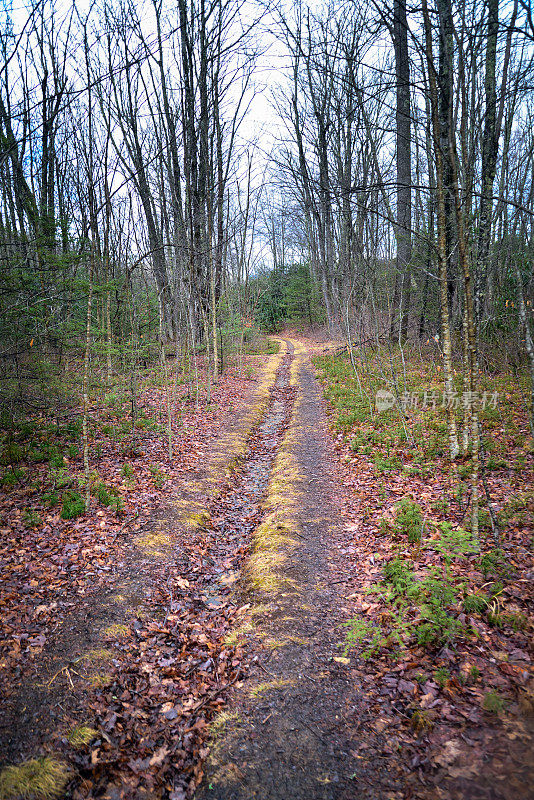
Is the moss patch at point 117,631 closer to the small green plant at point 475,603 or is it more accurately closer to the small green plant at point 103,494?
the small green plant at point 103,494

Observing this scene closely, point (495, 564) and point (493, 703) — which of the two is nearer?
point (493, 703)

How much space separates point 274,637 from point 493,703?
188 centimetres

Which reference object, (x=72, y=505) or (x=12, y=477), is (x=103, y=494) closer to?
(x=72, y=505)

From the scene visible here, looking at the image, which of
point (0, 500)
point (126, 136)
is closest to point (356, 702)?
point (0, 500)

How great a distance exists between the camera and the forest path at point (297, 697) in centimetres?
246

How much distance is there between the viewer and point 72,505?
559 centimetres

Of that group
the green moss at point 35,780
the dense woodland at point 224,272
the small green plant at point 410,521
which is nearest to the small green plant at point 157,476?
the dense woodland at point 224,272

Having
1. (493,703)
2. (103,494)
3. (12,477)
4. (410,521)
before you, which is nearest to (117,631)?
(103,494)

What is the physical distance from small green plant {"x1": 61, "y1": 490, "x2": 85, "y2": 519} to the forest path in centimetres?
269

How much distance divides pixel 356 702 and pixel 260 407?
10055 millimetres

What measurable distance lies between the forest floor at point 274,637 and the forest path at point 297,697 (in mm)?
14

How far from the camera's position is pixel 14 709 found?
292 cm

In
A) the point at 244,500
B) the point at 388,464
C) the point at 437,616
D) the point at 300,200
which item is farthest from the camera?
the point at 300,200

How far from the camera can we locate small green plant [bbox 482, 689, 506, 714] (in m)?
2.50
